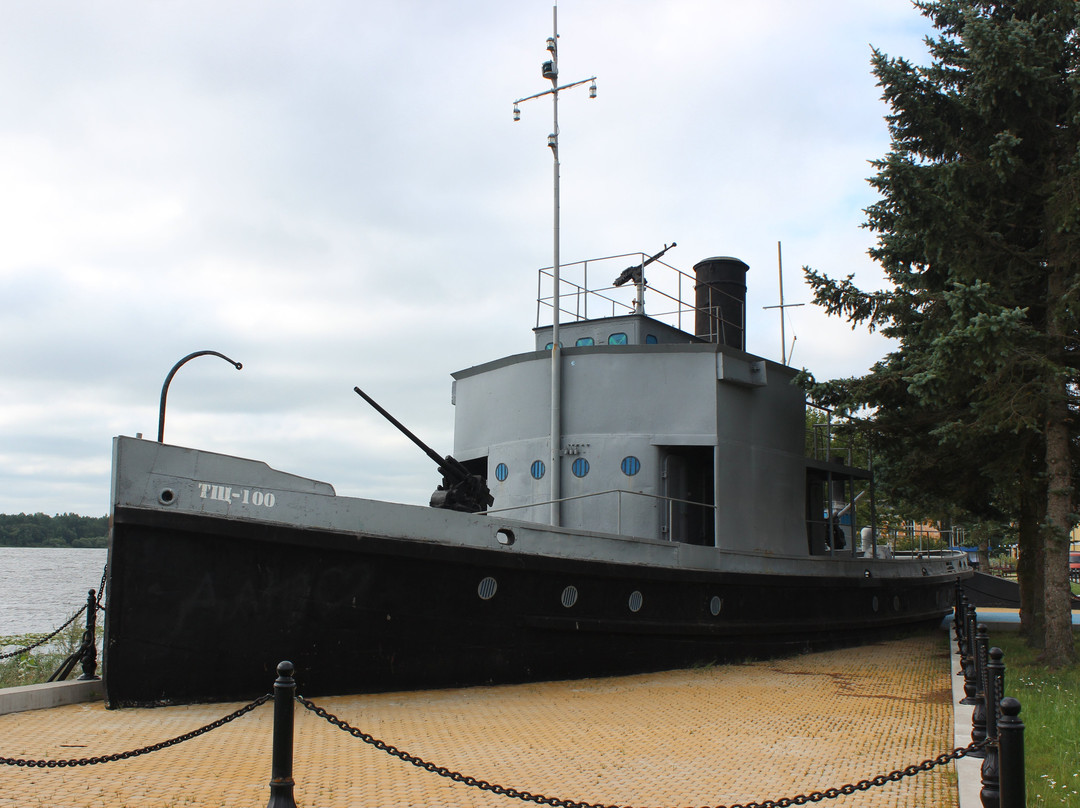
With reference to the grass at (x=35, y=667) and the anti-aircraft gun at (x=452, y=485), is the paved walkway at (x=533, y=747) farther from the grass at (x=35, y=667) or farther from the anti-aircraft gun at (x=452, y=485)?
the grass at (x=35, y=667)

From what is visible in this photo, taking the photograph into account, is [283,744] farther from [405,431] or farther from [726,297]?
[726,297]

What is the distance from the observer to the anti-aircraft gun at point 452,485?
30.0ft

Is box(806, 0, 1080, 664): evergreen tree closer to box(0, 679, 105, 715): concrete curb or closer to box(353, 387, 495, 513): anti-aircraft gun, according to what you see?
box(353, 387, 495, 513): anti-aircraft gun

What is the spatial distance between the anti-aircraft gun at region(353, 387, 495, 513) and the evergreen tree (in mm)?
5010

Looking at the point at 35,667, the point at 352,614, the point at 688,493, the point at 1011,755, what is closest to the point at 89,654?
the point at 352,614

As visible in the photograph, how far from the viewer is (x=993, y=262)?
10555 millimetres

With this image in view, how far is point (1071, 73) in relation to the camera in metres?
10.1

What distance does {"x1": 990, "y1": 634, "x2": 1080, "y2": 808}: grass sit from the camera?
4.93 meters

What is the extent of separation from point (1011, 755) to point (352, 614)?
5.52 meters

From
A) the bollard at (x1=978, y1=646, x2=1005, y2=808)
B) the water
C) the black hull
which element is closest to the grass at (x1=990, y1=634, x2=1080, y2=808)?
the bollard at (x1=978, y1=646, x2=1005, y2=808)

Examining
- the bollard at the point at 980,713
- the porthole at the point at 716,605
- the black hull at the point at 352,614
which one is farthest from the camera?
the porthole at the point at 716,605

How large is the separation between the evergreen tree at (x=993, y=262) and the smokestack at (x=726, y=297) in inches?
80.5

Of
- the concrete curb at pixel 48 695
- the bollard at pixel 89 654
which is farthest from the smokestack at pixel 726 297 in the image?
the concrete curb at pixel 48 695

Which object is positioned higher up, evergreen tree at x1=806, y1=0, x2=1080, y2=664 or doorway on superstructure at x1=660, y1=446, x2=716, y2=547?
evergreen tree at x1=806, y1=0, x2=1080, y2=664
